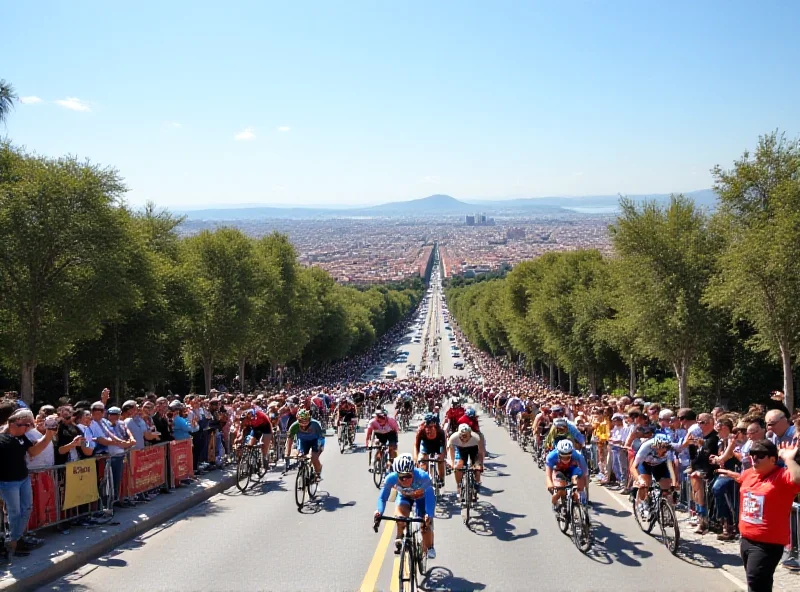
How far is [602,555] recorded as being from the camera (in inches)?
397

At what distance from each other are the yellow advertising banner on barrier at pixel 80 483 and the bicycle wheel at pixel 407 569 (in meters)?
5.65

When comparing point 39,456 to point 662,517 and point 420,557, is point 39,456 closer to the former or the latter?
point 420,557

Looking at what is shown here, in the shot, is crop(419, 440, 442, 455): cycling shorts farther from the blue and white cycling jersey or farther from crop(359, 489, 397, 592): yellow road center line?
the blue and white cycling jersey

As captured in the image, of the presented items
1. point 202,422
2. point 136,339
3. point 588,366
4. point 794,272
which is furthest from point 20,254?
point 588,366

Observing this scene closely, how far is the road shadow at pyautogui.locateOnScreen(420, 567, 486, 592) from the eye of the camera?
860 cm

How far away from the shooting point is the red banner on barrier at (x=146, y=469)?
515 inches

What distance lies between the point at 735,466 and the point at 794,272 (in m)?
16.7

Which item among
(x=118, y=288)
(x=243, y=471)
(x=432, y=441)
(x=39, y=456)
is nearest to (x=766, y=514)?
(x=432, y=441)

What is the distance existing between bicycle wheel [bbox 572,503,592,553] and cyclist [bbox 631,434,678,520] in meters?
1.17

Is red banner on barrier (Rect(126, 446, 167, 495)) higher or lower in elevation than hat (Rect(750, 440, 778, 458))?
lower

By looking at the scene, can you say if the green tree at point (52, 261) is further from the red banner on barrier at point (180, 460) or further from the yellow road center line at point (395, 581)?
the yellow road center line at point (395, 581)

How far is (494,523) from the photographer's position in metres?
12.1

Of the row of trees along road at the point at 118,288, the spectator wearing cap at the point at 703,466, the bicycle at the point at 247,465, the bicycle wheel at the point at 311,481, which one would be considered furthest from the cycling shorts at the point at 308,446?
the row of trees along road at the point at 118,288

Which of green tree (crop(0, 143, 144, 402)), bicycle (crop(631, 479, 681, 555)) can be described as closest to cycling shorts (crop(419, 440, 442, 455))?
bicycle (crop(631, 479, 681, 555))
